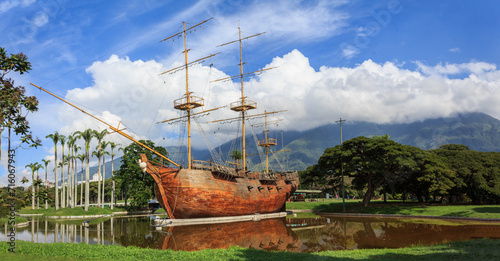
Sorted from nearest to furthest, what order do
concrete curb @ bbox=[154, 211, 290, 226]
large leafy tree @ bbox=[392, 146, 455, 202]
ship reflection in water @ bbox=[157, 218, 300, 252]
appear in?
ship reflection in water @ bbox=[157, 218, 300, 252] < concrete curb @ bbox=[154, 211, 290, 226] < large leafy tree @ bbox=[392, 146, 455, 202]

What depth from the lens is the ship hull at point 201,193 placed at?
29.7 m

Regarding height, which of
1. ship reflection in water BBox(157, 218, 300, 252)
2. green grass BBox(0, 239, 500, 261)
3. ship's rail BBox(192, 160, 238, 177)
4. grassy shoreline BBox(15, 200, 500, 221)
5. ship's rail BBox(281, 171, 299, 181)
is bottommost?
grassy shoreline BBox(15, 200, 500, 221)

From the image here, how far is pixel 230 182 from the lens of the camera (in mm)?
33500

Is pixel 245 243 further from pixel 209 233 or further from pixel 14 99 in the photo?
pixel 14 99

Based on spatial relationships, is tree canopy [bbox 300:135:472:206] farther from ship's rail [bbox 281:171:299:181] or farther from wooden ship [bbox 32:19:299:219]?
wooden ship [bbox 32:19:299:219]

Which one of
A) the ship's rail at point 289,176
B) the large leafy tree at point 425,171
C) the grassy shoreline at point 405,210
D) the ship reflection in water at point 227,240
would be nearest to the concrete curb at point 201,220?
the ship reflection in water at point 227,240

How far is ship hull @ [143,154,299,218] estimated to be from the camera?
29703 mm

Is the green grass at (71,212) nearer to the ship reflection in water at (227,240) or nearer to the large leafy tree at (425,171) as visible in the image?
the ship reflection in water at (227,240)

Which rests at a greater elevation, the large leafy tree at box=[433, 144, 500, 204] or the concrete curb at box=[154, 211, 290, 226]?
the large leafy tree at box=[433, 144, 500, 204]

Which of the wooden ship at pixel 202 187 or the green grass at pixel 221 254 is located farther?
the wooden ship at pixel 202 187

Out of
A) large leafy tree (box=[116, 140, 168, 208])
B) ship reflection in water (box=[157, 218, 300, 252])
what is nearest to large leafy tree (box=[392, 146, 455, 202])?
ship reflection in water (box=[157, 218, 300, 252])

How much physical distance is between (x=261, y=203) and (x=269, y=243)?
18.9 meters

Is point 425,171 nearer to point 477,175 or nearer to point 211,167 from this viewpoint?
point 477,175

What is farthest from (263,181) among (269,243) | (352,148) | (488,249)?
(488,249)
